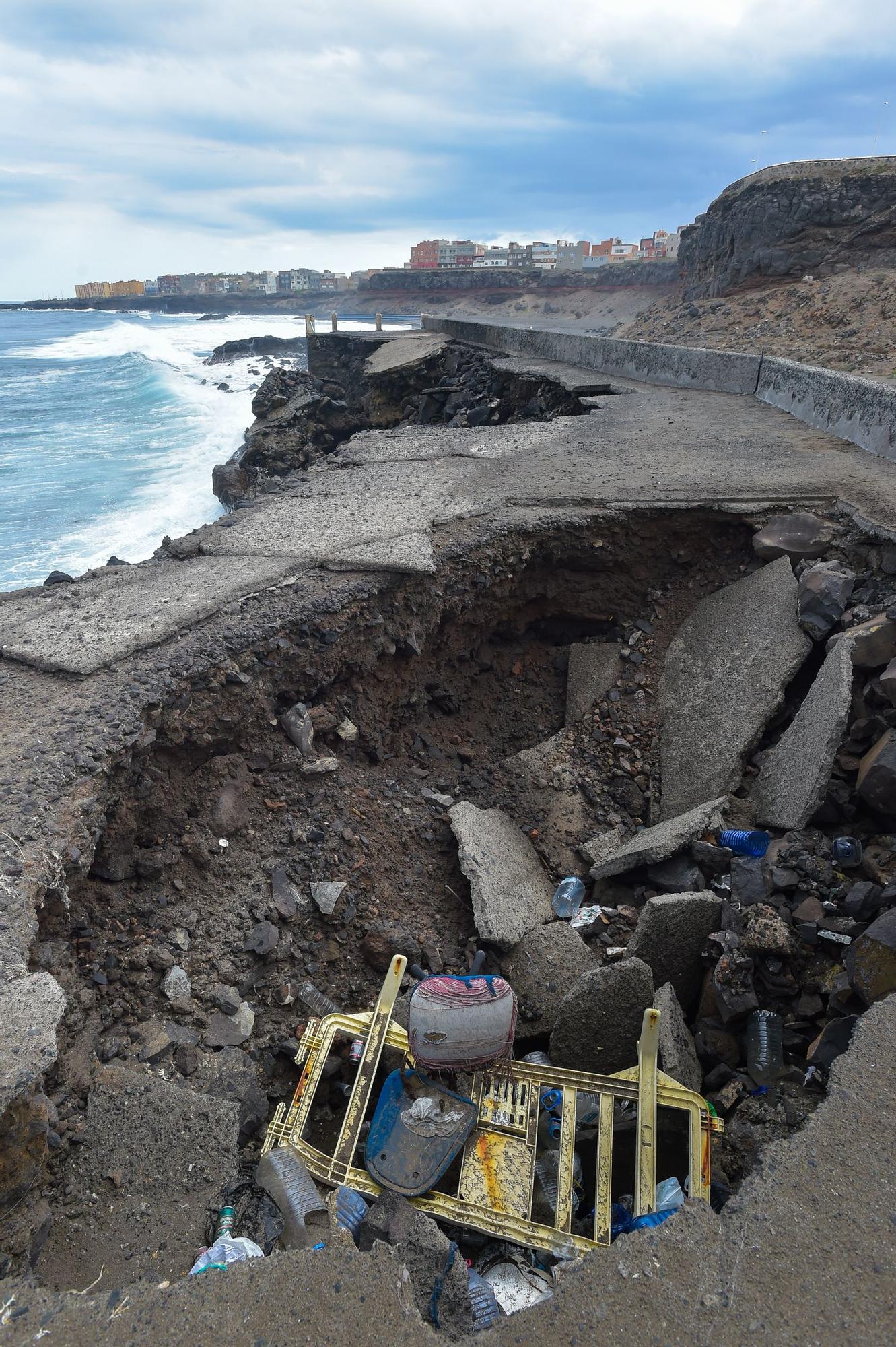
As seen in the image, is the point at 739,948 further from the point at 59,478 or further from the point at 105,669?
the point at 59,478

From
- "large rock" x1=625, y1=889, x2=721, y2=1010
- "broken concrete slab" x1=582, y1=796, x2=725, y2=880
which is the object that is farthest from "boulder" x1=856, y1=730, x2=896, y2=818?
"large rock" x1=625, y1=889, x2=721, y2=1010

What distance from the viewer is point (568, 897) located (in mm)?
3498

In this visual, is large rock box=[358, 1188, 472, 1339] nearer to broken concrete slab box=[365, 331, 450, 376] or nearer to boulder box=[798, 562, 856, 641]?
boulder box=[798, 562, 856, 641]

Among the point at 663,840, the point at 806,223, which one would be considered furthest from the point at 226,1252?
the point at 806,223

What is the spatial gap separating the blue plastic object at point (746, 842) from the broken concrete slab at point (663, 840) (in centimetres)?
8

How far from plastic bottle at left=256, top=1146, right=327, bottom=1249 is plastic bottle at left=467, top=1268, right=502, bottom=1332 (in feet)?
Result: 1.62

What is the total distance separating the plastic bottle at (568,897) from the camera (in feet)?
11.4

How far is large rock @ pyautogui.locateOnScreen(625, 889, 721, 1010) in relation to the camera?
275cm

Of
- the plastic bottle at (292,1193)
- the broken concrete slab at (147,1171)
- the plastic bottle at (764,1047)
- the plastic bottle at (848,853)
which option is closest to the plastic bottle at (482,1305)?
the plastic bottle at (292,1193)

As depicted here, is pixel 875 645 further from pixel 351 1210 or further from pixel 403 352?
pixel 403 352

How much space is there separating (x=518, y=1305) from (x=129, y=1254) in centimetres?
97

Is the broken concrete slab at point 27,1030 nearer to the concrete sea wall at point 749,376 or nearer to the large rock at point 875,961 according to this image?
the large rock at point 875,961

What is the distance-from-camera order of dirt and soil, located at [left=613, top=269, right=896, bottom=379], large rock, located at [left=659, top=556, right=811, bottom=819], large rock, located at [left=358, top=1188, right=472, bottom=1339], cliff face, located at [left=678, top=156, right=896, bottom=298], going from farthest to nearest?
cliff face, located at [left=678, top=156, right=896, bottom=298]
dirt and soil, located at [left=613, top=269, right=896, bottom=379]
large rock, located at [left=659, top=556, right=811, bottom=819]
large rock, located at [left=358, top=1188, right=472, bottom=1339]

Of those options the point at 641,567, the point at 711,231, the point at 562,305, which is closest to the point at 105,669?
the point at 641,567
